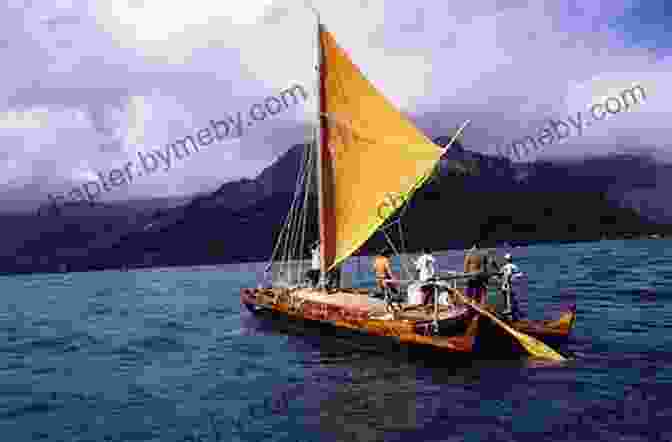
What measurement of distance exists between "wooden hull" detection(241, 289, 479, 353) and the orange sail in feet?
8.83

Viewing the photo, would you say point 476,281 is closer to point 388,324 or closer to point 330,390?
point 388,324

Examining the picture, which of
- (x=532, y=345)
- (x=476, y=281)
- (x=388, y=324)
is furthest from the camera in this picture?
(x=476, y=281)

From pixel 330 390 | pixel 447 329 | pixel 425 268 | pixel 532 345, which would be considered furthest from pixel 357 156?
pixel 330 390

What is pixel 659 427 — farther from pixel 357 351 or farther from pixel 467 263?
pixel 357 351

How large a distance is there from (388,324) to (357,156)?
336 inches

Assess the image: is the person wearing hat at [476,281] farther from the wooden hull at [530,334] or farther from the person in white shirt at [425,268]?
the wooden hull at [530,334]

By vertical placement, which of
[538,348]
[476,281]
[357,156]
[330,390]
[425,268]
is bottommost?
[330,390]

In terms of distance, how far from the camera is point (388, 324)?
2080cm

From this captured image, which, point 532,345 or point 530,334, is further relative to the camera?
point 530,334

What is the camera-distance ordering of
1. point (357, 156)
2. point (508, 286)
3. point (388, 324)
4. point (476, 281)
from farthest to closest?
point (357, 156) → point (508, 286) → point (476, 281) → point (388, 324)

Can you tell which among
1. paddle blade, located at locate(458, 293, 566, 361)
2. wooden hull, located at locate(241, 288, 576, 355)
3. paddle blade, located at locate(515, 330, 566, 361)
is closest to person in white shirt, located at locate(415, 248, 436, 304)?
wooden hull, located at locate(241, 288, 576, 355)

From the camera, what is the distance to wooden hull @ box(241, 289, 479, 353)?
1889 centimetres

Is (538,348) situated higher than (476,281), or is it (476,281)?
(476,281)

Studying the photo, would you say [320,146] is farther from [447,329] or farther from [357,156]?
[447,329]
